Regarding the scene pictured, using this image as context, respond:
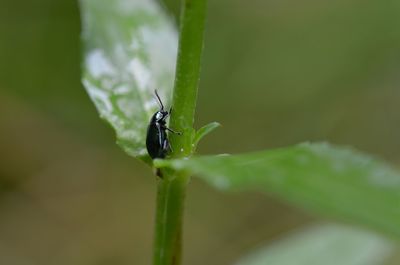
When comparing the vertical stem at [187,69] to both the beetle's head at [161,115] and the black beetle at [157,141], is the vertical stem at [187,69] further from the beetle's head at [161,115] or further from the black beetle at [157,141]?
the beetle's head at [161,115]

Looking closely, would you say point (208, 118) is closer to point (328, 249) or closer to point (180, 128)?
point (328, 249)

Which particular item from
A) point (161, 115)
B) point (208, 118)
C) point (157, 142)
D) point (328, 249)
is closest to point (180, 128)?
point (157, 142)

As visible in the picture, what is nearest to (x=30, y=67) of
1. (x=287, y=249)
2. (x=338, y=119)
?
(x=338, y=119)

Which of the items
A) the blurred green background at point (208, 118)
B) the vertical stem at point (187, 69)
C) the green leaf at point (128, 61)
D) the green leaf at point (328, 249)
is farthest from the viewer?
the blurred green background at point (208, 118)

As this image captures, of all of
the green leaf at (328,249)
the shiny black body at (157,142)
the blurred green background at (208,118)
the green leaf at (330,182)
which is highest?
the blurred green background at (208,118)

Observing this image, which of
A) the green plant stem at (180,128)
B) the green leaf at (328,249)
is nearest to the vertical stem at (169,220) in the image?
the green plant stem at (180,128)

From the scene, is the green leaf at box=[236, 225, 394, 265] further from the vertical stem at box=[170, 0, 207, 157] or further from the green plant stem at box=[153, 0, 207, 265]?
the vertical stem at box=[170, 0, 207, 157]

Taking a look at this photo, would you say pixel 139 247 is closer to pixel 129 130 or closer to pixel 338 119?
pixel 338 119
